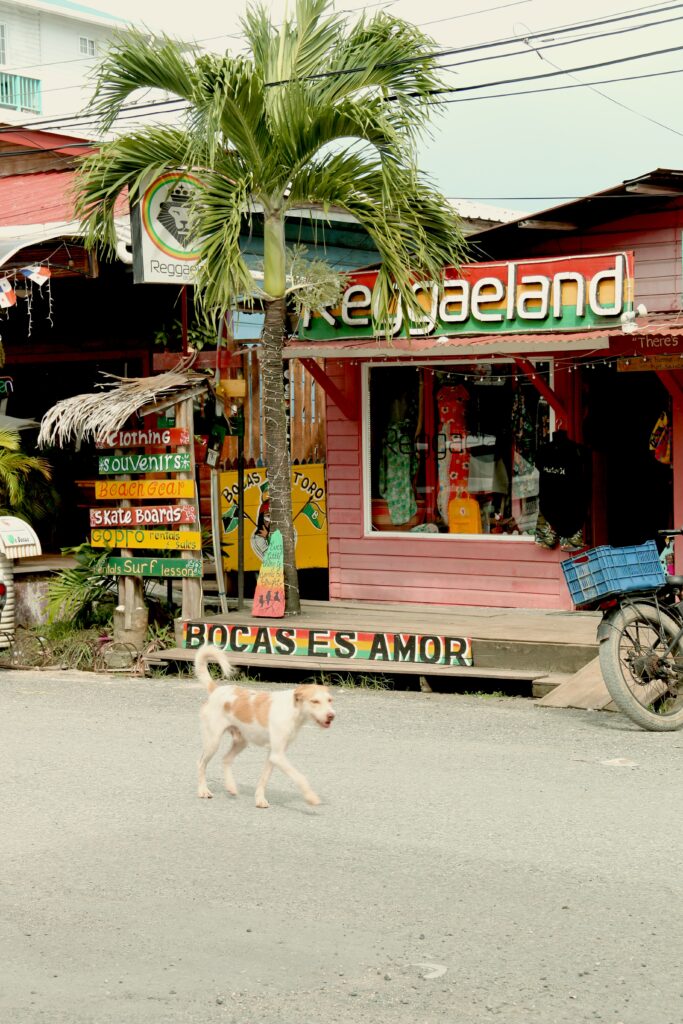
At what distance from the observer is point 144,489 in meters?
13.4

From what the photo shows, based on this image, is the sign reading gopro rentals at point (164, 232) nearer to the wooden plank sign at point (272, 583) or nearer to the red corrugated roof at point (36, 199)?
the wooden plank sign at point (272, 583)

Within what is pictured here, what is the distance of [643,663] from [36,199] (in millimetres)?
12705

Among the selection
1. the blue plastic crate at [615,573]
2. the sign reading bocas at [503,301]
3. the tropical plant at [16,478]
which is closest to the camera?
the blue plastic crate at [615,573]

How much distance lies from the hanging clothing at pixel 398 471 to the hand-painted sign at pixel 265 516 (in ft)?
2.66

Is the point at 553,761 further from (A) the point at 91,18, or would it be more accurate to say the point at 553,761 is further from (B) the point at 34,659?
(A) the point at 91,18

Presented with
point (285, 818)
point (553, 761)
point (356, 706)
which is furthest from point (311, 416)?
point (285, 818)

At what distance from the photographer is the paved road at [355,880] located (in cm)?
479

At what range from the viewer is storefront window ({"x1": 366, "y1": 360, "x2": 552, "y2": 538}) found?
13.8 meters

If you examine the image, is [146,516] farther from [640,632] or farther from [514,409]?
[640,632]

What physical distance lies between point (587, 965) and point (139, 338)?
1309cm

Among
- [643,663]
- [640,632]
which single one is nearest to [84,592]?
[640,632]

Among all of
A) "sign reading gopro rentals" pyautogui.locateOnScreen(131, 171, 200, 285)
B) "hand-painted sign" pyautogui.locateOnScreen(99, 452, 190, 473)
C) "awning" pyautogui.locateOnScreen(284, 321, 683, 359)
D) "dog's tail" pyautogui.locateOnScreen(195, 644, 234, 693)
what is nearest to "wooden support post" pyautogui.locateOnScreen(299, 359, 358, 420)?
"awning" pyautogui.locateOnScreen(284, 321, 683, 359)

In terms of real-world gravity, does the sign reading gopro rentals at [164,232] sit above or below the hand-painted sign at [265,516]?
above

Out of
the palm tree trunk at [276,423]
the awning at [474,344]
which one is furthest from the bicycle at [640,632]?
the palm tree trunk at [276,423]
